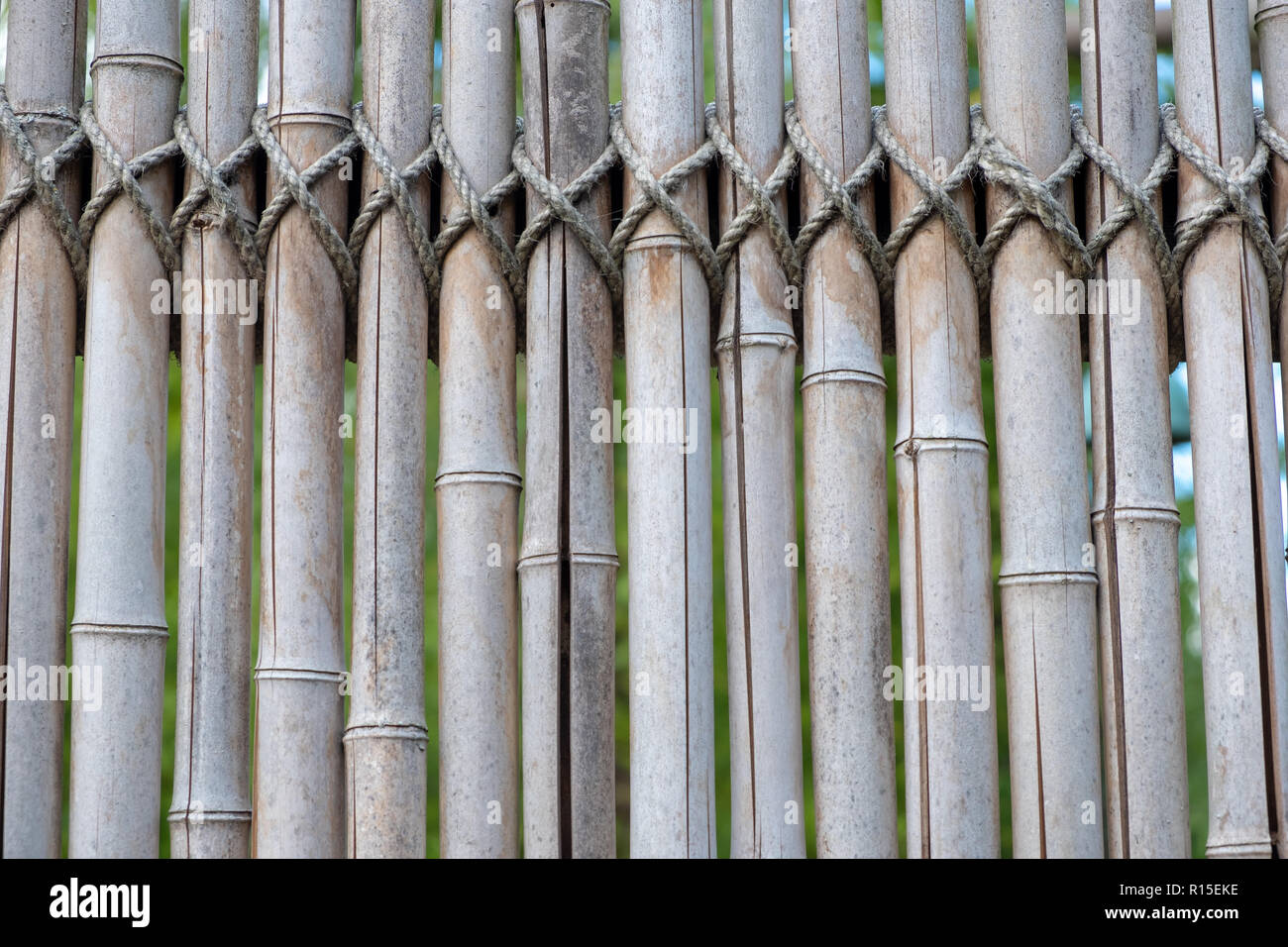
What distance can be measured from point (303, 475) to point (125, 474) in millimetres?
293

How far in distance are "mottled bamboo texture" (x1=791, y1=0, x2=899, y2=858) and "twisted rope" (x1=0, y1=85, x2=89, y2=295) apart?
4.01 feet

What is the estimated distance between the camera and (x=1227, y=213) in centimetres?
254

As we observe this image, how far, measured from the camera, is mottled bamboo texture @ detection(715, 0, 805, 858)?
2408mm

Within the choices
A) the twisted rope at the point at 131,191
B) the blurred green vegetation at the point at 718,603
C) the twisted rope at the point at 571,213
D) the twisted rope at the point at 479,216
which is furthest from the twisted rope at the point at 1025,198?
the blurred green vegetation at the point at 718,603

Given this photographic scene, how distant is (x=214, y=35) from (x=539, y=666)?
47.4 inches

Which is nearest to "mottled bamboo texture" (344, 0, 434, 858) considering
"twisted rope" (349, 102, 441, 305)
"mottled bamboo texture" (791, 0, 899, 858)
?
"twisted rope" (349, 102, 441, 305)

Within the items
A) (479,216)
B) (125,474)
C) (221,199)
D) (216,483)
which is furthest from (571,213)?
(125,474)

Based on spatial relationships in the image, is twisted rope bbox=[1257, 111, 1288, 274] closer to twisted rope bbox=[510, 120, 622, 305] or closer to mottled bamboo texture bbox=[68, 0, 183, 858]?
twisted rope bbox=[510, 120, 622, 305]

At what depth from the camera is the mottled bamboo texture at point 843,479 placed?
7.84 feet

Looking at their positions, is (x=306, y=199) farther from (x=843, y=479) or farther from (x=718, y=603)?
(x=718, y=603)

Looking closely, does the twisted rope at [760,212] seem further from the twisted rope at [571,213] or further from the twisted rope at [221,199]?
the twisted rope at [221,199]
